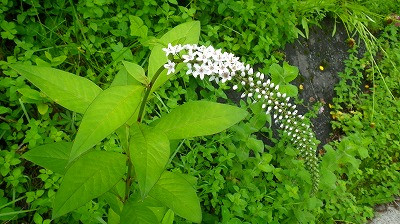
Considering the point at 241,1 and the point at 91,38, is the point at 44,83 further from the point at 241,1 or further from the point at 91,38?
the point at 241,1

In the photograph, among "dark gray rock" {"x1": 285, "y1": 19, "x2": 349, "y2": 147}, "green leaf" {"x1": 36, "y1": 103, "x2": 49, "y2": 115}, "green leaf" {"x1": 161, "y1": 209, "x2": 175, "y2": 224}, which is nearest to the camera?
"green leaf" {"x1": 161, "y1": 209, "x2": 175, "y2": 224}

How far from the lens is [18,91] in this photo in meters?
2.00

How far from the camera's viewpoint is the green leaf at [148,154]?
1.10 meters

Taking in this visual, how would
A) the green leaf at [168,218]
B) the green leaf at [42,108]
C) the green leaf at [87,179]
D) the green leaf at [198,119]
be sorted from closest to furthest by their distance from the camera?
the green leaf at [87,179] < the green leaf at [198,119] < the green leaf at [168,218] < the green leaf at [42,108]

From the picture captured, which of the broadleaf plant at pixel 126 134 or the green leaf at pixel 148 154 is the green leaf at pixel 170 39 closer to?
the broadleaf plant at pixel 126 134

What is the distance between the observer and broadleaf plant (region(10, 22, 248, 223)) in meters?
1.09

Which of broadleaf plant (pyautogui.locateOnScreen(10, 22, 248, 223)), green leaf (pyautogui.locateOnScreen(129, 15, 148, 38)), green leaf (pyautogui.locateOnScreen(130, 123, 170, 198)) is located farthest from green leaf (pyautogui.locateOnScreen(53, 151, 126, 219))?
green leaf (pyautogui.locateOnScreen(129, 15, 148, 38))

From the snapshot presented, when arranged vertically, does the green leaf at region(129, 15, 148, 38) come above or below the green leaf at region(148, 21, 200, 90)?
below

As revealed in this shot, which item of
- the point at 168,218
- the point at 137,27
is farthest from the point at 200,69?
the point at 137,27

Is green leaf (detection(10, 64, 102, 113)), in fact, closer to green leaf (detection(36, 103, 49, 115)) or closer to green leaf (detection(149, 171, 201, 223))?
green leaf (detection(149, 171, 201, 223))

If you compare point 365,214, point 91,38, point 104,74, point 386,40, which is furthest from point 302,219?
point 386,40

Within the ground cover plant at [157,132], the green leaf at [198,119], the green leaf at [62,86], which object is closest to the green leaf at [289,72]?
the ground cover plant at [157,132]

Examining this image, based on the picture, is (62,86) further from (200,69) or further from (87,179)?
(200,69)

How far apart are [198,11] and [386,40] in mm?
3116
